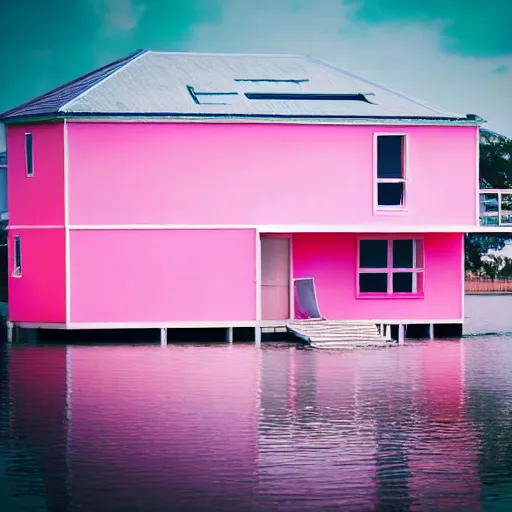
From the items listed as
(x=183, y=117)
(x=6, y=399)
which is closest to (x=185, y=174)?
(x=183, y=117)

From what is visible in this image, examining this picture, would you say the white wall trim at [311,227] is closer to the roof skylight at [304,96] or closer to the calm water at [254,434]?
the roof skylight at [304,96]

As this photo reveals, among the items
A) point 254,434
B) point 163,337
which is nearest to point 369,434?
point 254,434

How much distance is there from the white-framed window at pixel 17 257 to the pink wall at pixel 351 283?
7375 millimetres

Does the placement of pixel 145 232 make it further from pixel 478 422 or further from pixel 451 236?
pixel 478 422

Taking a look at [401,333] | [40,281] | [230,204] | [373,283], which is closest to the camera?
[40,281]

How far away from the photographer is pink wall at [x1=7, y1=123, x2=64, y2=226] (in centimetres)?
2938

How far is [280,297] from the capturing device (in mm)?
30875

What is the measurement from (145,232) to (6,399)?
11029mm

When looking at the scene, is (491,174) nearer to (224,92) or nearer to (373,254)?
(373,254)

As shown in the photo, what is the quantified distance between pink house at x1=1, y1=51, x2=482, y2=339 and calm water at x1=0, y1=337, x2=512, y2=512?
400cm

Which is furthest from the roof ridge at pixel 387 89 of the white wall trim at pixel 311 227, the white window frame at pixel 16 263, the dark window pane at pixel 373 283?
the white window frame at pixel 16 263

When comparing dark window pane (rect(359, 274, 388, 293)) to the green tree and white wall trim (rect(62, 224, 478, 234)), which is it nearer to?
white wall trim (rect(62, 224, 478, 234))

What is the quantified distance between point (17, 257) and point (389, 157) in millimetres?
10464

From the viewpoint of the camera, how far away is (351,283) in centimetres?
3088
